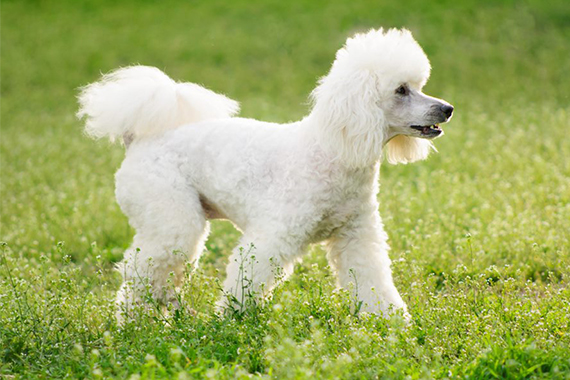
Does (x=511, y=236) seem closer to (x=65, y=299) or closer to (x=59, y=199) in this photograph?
(x=65, y=299)

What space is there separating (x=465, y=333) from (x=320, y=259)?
8.29 ft

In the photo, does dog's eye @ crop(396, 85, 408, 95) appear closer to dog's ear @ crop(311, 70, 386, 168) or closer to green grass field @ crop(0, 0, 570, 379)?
dog's ear @ crop(311, 70, 386, 168)

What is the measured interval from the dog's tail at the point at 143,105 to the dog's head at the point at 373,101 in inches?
50.1

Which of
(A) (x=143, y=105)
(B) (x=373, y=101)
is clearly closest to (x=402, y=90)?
(B) (x=373, y=101)

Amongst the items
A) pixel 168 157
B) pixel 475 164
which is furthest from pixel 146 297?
pixel 475 164

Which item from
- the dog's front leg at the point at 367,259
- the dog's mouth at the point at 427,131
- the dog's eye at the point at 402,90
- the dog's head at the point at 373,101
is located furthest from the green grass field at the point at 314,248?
the dog's eye at the point at 402,90

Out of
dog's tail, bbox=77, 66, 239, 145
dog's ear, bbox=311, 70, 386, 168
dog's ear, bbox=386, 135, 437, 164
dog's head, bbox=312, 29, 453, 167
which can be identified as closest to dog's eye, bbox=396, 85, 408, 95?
dog's head, bbox=312, 29, 453, 167

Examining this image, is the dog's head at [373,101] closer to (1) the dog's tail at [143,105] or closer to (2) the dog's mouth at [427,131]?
(2) the dog's mouth at [427,131]

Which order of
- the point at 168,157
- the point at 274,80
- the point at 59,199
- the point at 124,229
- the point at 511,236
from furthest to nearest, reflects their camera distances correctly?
the point at 274,80
the point at 59,199
the point at 124,229
the point at 511,236
the point at 168,157

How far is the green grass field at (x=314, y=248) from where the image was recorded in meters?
4.43

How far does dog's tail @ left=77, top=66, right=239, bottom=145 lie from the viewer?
604 centimetres

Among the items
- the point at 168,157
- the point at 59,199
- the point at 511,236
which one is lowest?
the point at 168,157

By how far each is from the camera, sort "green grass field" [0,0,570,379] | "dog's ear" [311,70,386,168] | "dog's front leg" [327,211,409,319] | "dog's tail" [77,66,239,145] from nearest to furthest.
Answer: "green grass field" [0,0,570,379]
"dog's ear" [311,70,386,168]
"dog's front leg" [327,211,409,319]
"dog's tail" [77,66,239,145]

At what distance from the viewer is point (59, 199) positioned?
32.8 ft
